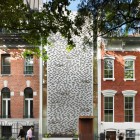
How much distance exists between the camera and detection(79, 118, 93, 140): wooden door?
36525 mm

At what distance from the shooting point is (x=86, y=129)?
3738 centimetres

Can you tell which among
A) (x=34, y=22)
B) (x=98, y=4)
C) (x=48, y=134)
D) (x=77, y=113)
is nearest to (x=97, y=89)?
(x=77, y=113)

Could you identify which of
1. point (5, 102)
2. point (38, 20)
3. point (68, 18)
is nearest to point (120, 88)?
point (5, 102)

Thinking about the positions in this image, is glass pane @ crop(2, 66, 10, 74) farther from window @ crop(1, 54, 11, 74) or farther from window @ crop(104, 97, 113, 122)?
window @ crop(104, 97, 113, 122)

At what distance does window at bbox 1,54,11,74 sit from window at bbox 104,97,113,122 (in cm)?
794

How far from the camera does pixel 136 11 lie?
15750mm

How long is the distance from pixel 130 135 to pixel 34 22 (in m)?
22.0

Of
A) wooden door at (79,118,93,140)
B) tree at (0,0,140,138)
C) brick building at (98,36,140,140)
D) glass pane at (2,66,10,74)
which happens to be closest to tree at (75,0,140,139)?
tree at (0,0,140,138)

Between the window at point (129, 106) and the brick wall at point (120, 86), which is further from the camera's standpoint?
the window at point (129, 106)

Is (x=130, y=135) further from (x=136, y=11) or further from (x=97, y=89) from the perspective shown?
(x=136, y=11)

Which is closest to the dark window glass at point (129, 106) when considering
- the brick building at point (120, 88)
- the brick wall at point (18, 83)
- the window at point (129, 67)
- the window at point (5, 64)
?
the brick building at point (120, 88)

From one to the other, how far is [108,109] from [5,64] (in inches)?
347

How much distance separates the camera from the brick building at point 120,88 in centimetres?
3838

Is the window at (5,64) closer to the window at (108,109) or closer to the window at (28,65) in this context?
the window at (28,65)
